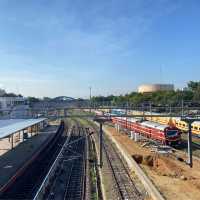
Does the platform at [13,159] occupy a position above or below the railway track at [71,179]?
above

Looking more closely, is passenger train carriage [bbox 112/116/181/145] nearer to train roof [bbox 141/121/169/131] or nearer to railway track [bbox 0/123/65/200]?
train roof [bbox 141/121/169/131]

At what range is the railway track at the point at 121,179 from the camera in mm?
21675

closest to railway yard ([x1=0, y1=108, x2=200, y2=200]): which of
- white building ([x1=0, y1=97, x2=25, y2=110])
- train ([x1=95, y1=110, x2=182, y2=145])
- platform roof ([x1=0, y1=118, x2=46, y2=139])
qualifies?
train ([x1=95, y1=110, x2=182, y2=145])

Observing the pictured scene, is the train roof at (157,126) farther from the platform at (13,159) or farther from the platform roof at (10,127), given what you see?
the platform roof at (10,127)

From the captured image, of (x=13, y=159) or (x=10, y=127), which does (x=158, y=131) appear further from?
(x=13, y=159)

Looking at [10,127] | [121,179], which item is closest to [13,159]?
[10,127]

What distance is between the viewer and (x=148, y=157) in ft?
114

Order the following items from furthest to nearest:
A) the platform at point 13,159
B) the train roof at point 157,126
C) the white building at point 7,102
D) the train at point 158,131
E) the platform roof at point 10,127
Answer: the white building at point 7,102
the train roof at point 157,126
the train at point 158,131
the platform roof at point 10,127
the platform at point 13,159

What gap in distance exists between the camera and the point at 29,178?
26.4 m

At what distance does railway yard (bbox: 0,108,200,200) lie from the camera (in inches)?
867

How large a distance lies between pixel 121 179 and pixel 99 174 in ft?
8.89

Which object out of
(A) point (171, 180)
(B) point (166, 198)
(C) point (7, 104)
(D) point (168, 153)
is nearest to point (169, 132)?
(D) point (168, 153)

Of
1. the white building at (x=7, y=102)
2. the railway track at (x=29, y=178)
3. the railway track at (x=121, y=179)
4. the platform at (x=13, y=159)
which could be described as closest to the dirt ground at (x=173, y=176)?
the railway track at (x=121, y=179)

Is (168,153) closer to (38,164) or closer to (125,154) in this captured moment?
(125,154)
